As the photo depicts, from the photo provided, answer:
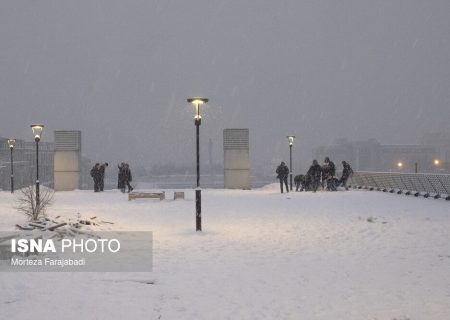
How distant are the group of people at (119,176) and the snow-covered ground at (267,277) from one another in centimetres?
1427

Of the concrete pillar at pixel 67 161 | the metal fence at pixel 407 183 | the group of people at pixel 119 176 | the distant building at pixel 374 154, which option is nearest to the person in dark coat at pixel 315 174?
the metal fence at pixel 407 183

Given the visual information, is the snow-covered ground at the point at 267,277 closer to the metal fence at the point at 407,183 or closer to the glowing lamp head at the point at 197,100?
the glowing lamp head at the point at 197,100

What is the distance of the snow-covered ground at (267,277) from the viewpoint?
7.06 meters

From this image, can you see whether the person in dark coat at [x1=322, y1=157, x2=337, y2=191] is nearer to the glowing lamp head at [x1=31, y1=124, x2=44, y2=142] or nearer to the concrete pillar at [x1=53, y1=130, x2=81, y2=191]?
the glowing lamp head at [x1=31, y1=124, x2=44, y2=142]

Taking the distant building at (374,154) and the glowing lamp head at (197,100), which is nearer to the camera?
the glowing lamp head at (197,100)

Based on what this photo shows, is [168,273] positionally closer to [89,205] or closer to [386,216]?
[386,216]

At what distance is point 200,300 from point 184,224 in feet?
26.1

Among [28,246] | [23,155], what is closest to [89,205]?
[28,246]

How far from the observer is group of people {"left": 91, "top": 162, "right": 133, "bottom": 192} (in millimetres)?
30084

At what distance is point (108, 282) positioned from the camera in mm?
8383

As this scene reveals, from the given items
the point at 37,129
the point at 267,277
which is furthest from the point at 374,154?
the point at 267,277

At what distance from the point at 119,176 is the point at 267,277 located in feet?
74.1

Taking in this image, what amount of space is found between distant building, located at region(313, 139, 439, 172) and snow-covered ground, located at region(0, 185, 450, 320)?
169117mm

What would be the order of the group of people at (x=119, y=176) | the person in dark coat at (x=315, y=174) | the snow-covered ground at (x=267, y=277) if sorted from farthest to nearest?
the group of people at (x=119, y=176) → the person in dark coat at (x=315, y=174) → the snow-covered ground at (x=267, y=277)
